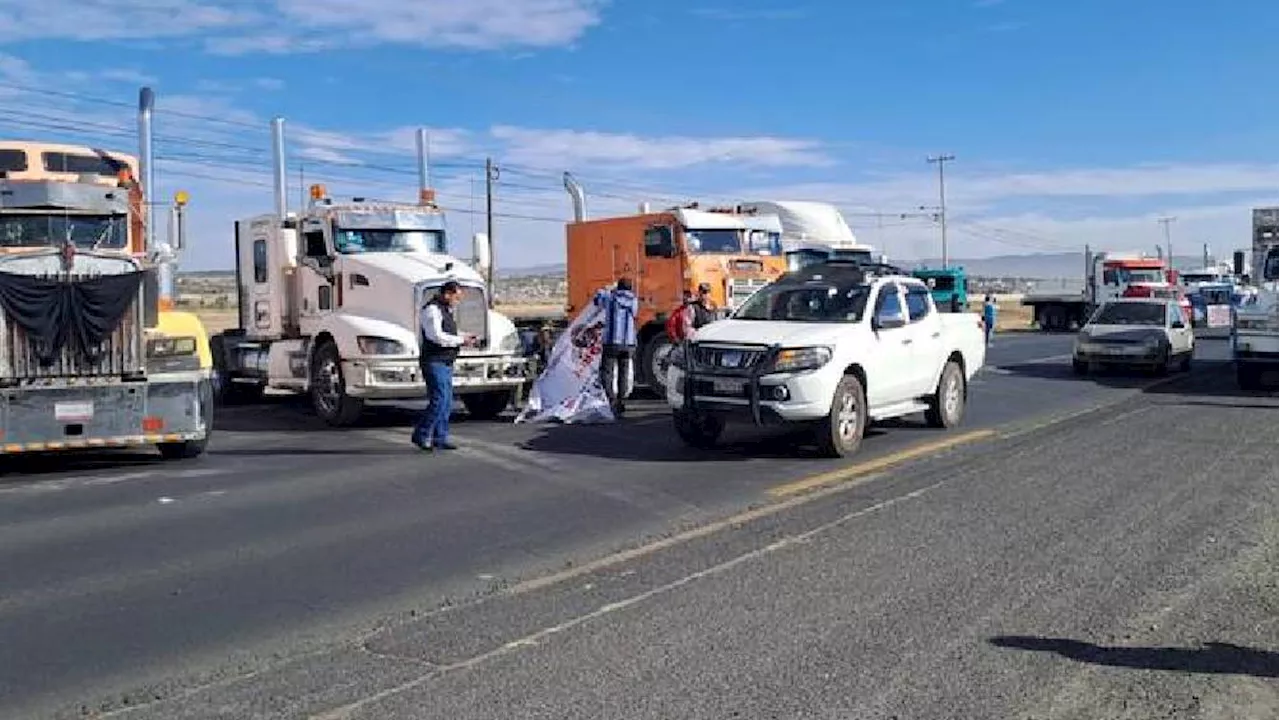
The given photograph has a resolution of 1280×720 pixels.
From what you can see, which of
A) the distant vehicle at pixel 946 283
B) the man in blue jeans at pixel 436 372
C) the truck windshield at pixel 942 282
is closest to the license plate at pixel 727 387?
the man in blue jeans at pixel 436 372

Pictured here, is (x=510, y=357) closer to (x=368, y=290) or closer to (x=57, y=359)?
(x=368, y=290)

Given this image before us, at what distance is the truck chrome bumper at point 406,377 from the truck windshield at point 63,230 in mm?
3210

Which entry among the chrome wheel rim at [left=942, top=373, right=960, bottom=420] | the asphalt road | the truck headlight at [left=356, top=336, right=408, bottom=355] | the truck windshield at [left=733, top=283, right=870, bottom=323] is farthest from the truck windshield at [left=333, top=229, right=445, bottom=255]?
the chrome wheel rim at [left=942, top=373, right=960, bottom=420]

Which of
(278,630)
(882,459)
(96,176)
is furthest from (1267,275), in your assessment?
(278,630)

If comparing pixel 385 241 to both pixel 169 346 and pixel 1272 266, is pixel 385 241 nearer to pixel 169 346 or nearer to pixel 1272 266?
pixel 169 346

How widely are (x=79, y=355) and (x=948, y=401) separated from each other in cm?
927

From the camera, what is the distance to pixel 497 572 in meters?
7.24

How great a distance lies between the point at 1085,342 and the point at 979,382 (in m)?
3.88

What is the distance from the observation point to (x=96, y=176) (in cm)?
1343

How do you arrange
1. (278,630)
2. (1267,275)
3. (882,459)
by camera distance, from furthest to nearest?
(1267,275), (882,459), (278,630)

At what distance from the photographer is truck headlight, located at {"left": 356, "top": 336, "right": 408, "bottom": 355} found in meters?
14.9

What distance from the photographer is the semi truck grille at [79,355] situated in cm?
1102

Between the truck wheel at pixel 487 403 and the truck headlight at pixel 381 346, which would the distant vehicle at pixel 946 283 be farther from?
the truck headlight at pixel 381 346

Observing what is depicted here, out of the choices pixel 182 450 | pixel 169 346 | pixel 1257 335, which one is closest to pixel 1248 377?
pixel 1257 335
